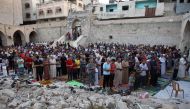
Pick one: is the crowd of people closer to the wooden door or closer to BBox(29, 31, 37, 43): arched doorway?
the wooden door

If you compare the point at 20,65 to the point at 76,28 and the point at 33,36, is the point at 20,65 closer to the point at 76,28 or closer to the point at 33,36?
the point at 76,28

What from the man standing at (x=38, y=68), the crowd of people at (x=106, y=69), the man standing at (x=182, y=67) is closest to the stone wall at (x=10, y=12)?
the crowd of people at (x=106, y=69)

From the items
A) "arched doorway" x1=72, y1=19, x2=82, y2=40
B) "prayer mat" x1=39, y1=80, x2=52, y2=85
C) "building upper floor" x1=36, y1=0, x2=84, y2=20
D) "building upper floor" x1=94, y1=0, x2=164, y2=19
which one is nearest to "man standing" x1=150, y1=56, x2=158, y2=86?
"prayer mat" x1=39, y1=80, x2=52, y2=85

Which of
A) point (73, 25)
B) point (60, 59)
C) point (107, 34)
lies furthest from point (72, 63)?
point (73, 25)

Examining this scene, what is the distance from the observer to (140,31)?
28641 mm

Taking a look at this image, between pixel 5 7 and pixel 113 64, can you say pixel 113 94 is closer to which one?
pixel 113 64

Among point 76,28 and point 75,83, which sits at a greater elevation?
point 76,28

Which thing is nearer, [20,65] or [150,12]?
[20,65]

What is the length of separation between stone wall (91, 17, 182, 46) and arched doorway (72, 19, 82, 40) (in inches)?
122

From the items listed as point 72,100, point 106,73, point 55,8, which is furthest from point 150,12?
point 72,100

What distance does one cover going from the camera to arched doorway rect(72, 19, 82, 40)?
3468cm

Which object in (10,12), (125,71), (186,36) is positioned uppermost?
(10,12)

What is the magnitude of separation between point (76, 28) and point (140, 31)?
11.3 metres

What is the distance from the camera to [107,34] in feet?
103
